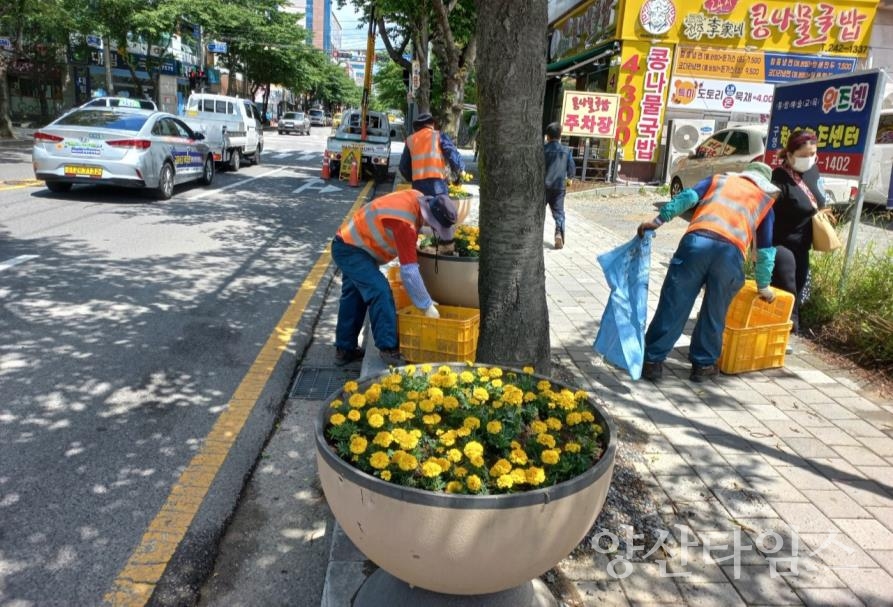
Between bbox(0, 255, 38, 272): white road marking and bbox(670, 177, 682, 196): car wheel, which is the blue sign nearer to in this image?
bbox(670, 177, 682, 196): car wheel

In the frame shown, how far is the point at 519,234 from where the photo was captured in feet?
9.91

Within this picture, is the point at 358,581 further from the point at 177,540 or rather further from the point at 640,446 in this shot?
the point at 640,446

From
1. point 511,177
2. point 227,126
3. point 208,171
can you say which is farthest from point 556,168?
point 227,126

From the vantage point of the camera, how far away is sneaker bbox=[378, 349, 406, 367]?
4.23 metres

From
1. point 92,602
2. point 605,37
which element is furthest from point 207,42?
point 92,602

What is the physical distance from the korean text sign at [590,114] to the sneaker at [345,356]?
41.3 feet

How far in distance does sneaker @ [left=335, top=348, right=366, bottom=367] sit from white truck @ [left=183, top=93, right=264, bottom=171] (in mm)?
12299

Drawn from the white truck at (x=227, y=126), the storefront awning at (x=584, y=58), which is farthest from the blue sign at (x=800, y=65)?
the white truck at (x=227, y=126)

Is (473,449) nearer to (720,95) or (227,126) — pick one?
(227,126)

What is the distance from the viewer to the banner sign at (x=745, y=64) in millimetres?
18188

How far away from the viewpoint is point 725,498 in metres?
3.21

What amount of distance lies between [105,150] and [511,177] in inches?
382

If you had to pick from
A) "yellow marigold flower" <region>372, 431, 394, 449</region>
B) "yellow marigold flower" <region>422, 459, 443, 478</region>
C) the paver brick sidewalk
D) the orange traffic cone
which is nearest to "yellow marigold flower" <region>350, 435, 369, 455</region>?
"yellow marigold flower" <region>372, 431, 394, 449</region>

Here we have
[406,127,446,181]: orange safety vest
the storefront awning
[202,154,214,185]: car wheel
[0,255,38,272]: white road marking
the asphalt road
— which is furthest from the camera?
the storefront awning
